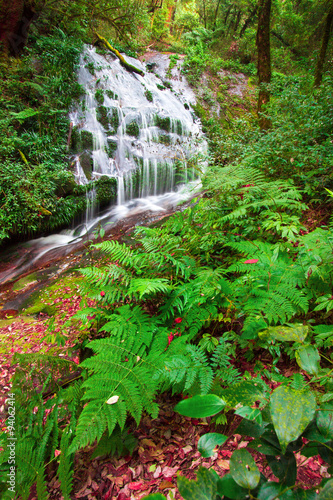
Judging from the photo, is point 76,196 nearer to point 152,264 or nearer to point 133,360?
point 152,264

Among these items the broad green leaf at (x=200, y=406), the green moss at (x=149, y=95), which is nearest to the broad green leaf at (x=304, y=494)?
the broad green leaf at (x=200, y=406)

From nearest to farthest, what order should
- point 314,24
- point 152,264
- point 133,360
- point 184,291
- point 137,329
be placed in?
1. point 133,360
2. point 137,329
3. point 184,291
4. point 152,264
5. point 314,24

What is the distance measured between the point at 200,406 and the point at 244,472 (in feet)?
0.62

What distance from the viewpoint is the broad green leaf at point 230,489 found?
572 mm

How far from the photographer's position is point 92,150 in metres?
7.90

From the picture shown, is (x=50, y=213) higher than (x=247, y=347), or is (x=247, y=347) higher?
(x=50, y=213)

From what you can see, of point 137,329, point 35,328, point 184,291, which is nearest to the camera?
point 137,329

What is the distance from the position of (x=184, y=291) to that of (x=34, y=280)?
14.0 ft

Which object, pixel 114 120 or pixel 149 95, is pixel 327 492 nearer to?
pixel 114 120

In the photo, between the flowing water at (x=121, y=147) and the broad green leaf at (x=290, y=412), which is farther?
the flowing water at (x=121, y=147)

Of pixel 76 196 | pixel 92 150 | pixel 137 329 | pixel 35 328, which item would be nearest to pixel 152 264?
pixel 137 329

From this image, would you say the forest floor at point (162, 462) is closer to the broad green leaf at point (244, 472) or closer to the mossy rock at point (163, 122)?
the broad green leaf at point (244, 472)

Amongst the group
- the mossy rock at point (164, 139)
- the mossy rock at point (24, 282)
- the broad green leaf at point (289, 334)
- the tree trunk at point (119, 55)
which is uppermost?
the tree trunk at point (119, 55)

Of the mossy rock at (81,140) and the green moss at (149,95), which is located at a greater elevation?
the green moss at (149,95)
